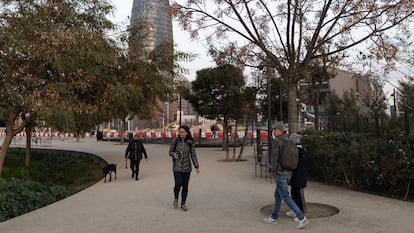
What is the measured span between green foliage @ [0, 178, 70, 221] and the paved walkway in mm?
625

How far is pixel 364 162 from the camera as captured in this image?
26.9 ft

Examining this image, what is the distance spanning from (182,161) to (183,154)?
130 millimetres

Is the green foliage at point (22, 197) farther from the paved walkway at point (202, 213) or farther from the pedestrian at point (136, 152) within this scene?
the pedestrian at point (136, 152)

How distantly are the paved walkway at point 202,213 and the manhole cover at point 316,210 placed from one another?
0.17 m

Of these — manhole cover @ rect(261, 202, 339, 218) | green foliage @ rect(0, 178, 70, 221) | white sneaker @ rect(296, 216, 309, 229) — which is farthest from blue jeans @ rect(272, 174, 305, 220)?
green foliage @ rect(0, 178, 70, 221)

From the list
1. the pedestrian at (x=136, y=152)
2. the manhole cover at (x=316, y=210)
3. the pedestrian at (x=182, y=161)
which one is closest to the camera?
the manhole cover at (x=316, y=210)

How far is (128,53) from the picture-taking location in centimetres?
1347

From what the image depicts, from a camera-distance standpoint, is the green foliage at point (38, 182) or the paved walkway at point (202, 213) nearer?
the paved walkway at point (202, 213)

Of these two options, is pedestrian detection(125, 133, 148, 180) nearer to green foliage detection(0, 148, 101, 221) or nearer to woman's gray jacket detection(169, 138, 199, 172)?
green foliage detection(0, 148, 101, 221)

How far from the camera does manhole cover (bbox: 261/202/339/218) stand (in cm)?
638

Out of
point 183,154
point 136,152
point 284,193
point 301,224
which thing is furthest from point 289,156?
point 136,152

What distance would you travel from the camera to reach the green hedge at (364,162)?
7420 mm

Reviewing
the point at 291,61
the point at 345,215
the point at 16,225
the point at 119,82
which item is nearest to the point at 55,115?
the point at 119,82

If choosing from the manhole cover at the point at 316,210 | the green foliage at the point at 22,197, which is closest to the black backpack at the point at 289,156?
the manhole cover at the point at 316,210
